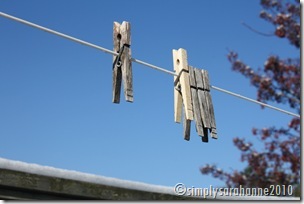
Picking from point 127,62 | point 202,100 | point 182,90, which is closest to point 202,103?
point 202,100

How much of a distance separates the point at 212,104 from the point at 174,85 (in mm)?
278

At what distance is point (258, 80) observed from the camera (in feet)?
24.6

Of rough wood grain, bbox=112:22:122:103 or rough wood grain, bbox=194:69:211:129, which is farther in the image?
rough wood grain, bbox=194:69:211:129

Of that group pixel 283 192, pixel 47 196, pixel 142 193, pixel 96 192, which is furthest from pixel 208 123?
pixel 283 192

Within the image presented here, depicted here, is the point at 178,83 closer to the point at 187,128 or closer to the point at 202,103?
the point at 202,103

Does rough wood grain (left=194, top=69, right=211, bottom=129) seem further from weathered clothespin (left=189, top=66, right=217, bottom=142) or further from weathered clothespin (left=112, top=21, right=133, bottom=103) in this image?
weathered clothespin (left=112, top=21, right=133, bottom=103)

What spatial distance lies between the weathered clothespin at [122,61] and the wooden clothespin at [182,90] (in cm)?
40

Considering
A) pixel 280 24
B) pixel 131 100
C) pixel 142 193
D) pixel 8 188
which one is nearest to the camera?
pixel 8 188

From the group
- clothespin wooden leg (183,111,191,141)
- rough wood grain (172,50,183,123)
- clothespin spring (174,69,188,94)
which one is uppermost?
clothespin spring (174,69,188,94)

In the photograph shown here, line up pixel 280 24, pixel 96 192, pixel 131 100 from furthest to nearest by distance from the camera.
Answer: pixel 280 24
pixel 131 100
pixel 96 192

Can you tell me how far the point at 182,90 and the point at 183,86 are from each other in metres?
0.03

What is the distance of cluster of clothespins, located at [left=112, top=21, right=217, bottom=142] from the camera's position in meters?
3.12

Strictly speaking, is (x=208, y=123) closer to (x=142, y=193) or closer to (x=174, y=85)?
(x=174, y=85)

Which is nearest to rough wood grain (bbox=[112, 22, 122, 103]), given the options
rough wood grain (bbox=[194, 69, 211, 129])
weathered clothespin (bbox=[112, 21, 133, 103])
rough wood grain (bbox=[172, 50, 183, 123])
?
weathered clothespin (bbox=[112, 21, 133, 103])
